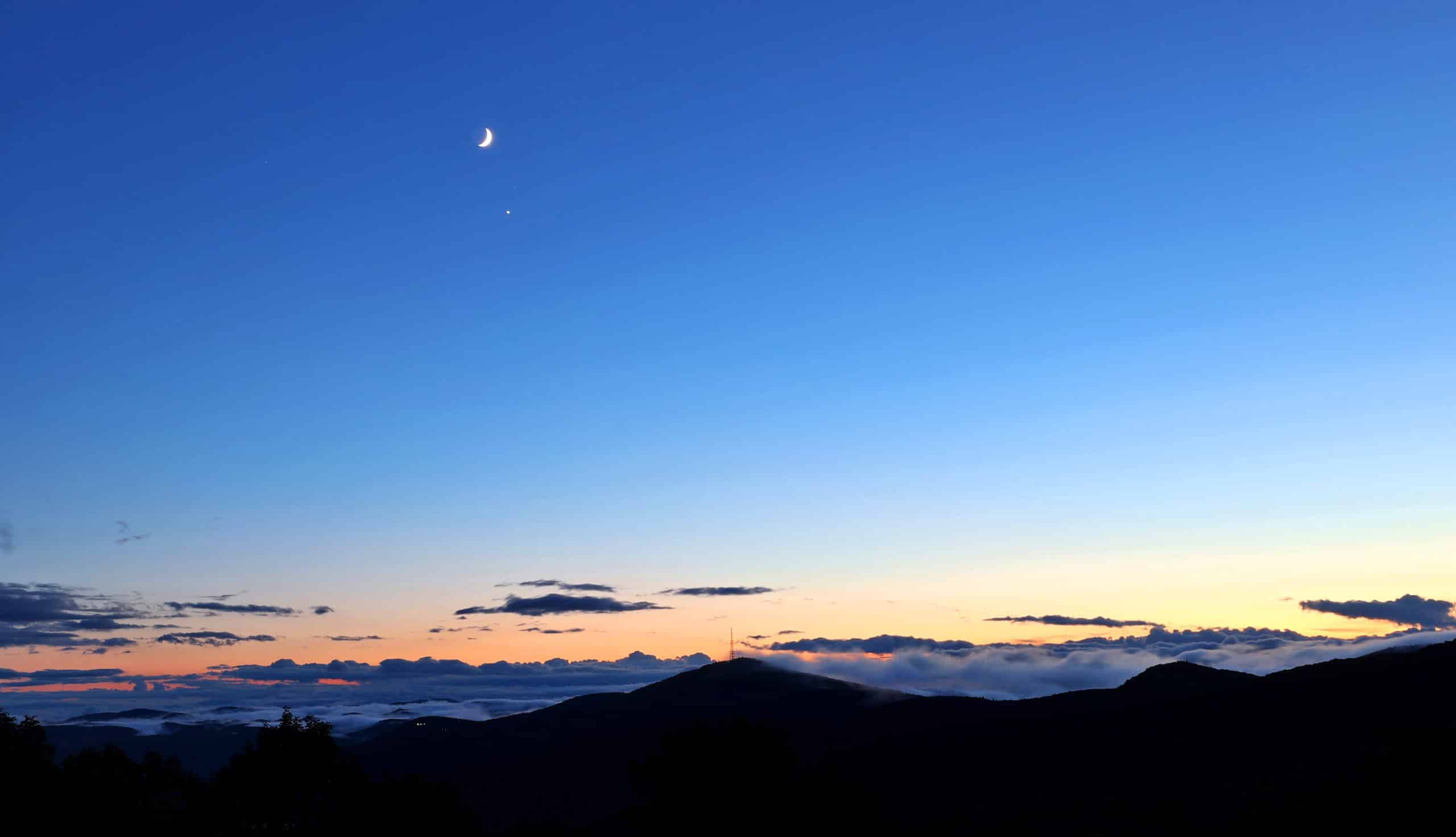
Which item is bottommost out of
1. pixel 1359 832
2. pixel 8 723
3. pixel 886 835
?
pixel 1359 832

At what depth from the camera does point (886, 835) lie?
94688 mm

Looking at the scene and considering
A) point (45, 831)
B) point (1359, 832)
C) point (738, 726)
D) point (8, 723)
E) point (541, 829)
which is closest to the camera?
point (45, 831)

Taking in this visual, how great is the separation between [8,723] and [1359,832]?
493 ft

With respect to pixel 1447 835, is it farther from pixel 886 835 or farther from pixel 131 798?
pixel 131 798

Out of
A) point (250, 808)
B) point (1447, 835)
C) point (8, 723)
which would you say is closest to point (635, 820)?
point (250, 808)

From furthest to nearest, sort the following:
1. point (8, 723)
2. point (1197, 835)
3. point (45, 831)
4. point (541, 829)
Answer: point (1197, 835)
point (541, 829)
point (8, 723)
point (45, 831)

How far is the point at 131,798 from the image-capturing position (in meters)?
72.6

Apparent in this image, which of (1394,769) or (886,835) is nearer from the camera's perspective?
(886,835)

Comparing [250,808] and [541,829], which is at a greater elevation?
[250,808]

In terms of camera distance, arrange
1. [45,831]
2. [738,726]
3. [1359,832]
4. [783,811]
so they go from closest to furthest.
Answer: [45,831] < [783,811] < [738,726] < [1359,832]

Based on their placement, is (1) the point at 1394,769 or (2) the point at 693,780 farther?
(1) the point at 1394,769

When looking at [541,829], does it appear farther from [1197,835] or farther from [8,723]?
[1197,835]

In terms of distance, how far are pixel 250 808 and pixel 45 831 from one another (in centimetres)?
1350

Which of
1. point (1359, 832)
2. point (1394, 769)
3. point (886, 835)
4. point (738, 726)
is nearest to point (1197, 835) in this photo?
point (1359, 832)
